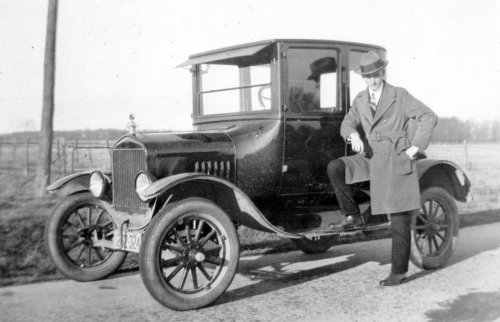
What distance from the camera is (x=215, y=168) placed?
15.4 feet

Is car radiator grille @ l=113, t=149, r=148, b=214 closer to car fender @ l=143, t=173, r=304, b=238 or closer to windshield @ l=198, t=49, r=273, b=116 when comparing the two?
car fender @ l=143, t=173, r=304, b=238

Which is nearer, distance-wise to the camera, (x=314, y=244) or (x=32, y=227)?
(x=314, y=244)

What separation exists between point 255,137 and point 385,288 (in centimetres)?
174

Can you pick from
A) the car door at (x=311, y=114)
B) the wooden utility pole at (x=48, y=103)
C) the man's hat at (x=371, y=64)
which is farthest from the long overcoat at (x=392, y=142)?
the wooden utility pole at (x=48, y=103)

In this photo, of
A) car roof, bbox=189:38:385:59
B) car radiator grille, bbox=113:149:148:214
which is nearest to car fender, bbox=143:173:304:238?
car radiator grille, bbox=113:149:148:214

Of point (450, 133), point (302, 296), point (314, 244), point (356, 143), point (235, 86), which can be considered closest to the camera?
point (302, 296)

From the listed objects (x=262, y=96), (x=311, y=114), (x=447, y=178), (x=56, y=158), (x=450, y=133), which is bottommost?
(x=56, y=158)

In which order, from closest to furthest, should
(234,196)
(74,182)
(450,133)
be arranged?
(234,196), (74,182), (450,133)

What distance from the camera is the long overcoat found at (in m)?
4.56

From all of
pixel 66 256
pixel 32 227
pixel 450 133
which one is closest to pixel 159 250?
pixel 66 256

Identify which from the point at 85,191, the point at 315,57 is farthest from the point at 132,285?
the point at 315,57

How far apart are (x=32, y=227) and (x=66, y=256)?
6.96 ft

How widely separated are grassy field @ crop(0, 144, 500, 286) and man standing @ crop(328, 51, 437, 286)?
6.20ft

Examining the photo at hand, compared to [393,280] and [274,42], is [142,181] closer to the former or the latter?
[274,42]
